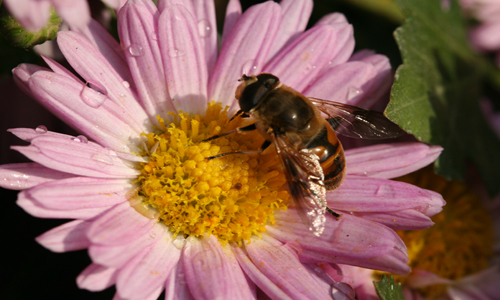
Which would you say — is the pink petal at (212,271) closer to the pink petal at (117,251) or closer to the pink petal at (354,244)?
the pink petal at (117,251)

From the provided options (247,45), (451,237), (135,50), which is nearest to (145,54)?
(135,50)

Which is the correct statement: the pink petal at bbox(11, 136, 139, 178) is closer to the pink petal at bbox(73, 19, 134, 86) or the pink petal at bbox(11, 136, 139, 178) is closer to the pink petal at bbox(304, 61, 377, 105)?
the pink petal at bbox(73, 19, 134, 86)

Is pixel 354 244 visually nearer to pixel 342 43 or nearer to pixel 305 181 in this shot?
pixel 305 181

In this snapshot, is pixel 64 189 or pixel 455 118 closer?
pixel 64 189

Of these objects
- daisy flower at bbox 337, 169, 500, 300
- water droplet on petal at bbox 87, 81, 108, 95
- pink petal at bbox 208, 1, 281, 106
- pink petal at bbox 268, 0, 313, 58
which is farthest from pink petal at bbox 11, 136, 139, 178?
daisy flower at bbox 337, 169, 500, 300

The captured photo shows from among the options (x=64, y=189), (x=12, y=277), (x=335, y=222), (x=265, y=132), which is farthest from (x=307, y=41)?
(x=12, y=277)

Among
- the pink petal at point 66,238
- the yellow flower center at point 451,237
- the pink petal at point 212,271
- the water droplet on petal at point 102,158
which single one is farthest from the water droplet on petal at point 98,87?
the yellow flower center at point 451,237

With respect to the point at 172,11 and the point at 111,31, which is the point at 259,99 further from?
the point at 111,31
